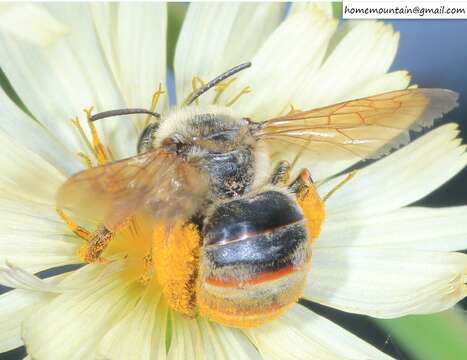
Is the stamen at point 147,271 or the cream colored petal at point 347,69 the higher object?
the cream colored petal at point 347,69

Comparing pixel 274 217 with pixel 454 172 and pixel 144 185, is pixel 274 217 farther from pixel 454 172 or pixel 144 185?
pixel 454 172

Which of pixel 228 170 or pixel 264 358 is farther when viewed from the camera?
pixel 264 358

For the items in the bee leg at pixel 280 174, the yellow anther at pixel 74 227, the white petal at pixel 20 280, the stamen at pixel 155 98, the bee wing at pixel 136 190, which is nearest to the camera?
the bee wing at pixel 136 190

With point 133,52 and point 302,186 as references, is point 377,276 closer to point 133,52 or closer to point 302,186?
point 302,186

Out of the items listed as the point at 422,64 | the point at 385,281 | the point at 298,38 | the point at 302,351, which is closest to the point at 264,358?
the point at 302,351

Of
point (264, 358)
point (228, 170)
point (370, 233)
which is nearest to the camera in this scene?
point (228, 170)

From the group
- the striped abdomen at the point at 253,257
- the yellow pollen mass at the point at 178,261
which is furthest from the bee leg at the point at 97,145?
the striped abdomen at the point at 253,257

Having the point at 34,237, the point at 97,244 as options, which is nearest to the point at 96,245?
the point at 97,244

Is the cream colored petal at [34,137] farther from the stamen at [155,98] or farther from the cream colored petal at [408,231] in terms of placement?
the cream colored petal at [408,231]
